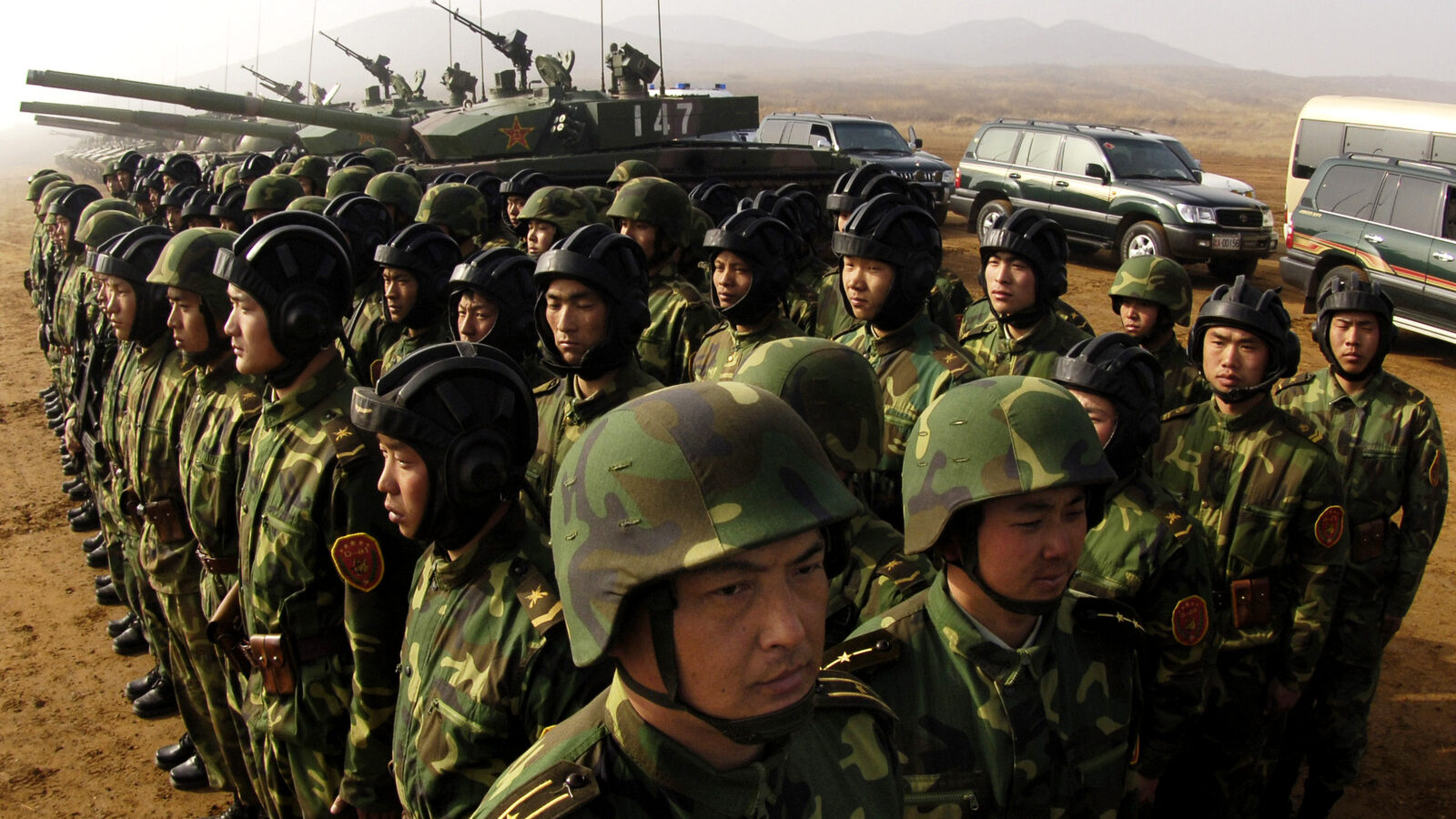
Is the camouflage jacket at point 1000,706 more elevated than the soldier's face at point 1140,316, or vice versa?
the soldier's face at point 1140,316

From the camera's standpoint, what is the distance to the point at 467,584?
2.77 m

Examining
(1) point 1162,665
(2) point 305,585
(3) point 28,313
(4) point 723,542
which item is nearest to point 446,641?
(2) point 305,585

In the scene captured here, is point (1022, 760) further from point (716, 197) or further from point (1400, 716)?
point (716, 197)

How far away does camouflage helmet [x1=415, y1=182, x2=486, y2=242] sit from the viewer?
8320mm

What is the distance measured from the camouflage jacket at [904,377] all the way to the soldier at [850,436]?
0.89m

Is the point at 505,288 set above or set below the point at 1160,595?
above

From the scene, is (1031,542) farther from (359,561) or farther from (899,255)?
(899,255)

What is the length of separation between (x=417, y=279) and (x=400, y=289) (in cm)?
11

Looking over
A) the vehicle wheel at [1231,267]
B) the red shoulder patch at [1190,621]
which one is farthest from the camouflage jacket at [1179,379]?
the vehicle wheel at [1231,267]

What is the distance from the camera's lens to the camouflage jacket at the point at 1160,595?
3191 millimetres

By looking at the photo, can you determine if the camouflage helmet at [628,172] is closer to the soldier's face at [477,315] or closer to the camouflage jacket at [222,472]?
the soldier's face at [477,315]

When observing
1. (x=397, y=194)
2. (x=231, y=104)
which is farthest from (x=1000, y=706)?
(x=231, y=104)

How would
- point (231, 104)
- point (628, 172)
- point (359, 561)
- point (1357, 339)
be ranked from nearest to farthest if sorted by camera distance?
1. point (359, 561)
2. point (1357, 339)
3. point (628, 172)
4. point (231, 104)

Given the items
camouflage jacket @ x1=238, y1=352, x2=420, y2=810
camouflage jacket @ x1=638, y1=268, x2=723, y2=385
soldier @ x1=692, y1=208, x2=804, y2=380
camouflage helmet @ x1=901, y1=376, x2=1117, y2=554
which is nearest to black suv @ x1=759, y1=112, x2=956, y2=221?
camouflage jacket @ x1=638, y1=268, x2=723, y2=385
